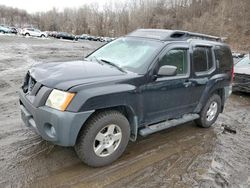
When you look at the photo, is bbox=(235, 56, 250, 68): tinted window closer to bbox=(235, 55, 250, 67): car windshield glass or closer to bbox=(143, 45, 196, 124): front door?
bbox=(235, 55, 250, 67): car windshield glass

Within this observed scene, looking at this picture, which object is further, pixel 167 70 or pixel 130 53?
pixel 130 53

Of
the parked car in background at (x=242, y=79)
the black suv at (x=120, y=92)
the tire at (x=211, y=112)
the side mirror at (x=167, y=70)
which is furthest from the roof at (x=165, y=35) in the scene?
the parked car in background at (x=242, y=79)

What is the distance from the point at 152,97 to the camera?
13.0ft

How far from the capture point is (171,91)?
4254 millimetres

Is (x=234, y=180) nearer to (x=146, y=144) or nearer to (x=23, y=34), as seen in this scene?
(x=146, y=144)

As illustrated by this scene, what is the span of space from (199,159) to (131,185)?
56.6 inches

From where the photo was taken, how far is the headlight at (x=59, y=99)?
10.2ft

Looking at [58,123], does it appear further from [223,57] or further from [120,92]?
[223,57]

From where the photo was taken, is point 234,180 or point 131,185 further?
point 234,180

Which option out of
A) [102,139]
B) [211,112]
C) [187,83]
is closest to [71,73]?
[102,139]

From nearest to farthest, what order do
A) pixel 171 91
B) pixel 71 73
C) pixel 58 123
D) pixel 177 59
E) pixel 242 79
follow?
1. pixel 58 123
2. pixel 71 73
3. pixel 171 91
4. pixel 177 59
5. pixel 242 79

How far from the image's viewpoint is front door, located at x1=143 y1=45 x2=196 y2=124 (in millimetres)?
3982

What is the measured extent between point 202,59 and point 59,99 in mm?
3068

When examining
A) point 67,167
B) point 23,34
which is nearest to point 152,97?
point 67,167
